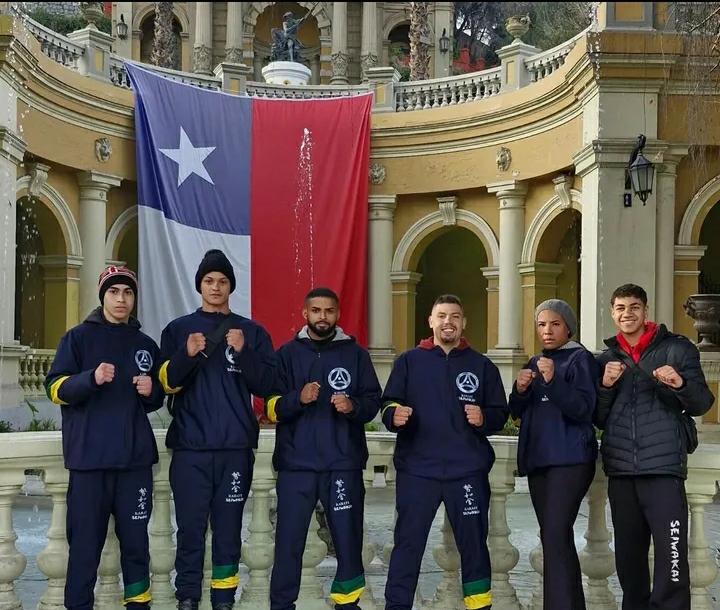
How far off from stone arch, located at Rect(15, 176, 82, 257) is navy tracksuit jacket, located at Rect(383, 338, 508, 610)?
12.7m

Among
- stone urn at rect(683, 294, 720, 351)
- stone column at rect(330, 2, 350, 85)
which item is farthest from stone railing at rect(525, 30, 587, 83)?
stone column at rect(330, 2, 350, 85)

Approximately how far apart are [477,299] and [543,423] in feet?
61.4

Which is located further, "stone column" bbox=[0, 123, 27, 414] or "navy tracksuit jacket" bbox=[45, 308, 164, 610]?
"stone column" bbox=[0, 123, 27, 414]

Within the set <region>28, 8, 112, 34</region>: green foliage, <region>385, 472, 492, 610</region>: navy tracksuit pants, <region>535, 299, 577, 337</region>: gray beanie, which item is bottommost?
<region>385, 472, 492, 610</region>: navy tracksuit pants

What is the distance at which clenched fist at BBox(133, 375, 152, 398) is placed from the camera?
428 cm

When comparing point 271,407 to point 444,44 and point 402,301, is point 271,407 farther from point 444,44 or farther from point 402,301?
point 444,44

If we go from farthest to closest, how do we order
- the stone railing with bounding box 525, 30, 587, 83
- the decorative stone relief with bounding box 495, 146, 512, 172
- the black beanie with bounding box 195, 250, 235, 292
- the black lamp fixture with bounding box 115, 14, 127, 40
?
the black lamp fixture with bounding box 115, 14, 127, 40 → the decorative stone relief with bounding box 495, 146, 512, 172 → the stone railing with bounding box 525, 30, 587, 83 → the black beanie with bounding box 195, 250, 235, 292

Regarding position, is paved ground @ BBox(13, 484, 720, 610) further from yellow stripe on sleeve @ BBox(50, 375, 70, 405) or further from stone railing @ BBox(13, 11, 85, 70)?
stone railing @ BBox(13, 11, 85, 70)

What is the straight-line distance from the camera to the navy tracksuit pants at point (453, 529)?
430cm

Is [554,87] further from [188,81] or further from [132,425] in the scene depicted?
[132,425]

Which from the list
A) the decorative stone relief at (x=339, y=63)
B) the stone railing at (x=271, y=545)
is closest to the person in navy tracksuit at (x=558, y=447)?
the stone railing at (x=271, y=545)

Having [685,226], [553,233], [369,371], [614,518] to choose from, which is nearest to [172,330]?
[369,371]

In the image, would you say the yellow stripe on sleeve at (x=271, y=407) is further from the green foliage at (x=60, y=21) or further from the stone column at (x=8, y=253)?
the green foliage at (x=60, y=21)

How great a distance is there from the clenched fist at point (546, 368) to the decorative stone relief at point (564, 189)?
1194 cm
